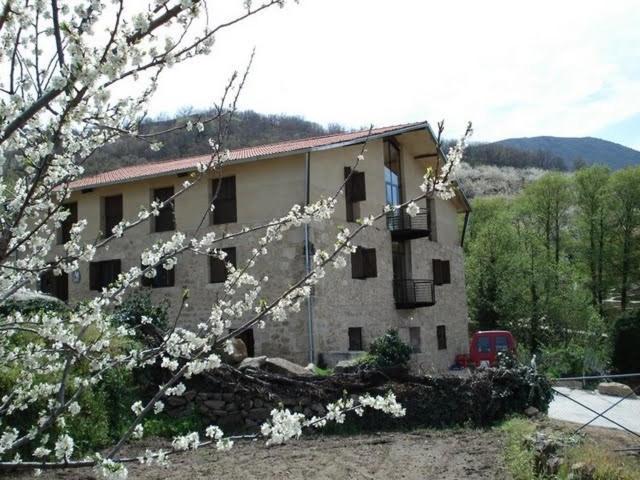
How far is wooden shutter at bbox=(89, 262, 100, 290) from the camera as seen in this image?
21719 millimetres

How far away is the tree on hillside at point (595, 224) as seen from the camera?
41875 mm

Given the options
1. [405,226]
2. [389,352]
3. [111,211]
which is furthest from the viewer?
[405,226]

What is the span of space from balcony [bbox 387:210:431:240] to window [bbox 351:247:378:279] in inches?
77.4

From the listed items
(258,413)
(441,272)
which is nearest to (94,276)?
(258,413)

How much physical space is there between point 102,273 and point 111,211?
2154 millimetres

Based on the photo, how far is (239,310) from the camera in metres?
4.90

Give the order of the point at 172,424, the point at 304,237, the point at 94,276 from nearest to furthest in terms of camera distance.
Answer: the point at 172,424 < the point at 304,237 < the point at 94,276

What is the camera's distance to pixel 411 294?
921 inches

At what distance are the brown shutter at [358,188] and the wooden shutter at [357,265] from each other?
5.40 feet

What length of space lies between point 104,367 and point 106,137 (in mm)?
1488

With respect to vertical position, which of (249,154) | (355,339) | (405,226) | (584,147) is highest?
(584,147)

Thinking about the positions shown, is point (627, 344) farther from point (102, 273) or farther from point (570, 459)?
point (102, 273)

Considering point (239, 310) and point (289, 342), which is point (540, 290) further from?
point (239, 310)

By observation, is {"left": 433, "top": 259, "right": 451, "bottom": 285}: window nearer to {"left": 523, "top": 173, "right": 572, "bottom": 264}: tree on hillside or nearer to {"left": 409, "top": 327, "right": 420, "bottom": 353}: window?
{"left": 409, "top": 327, "right": 420, "bottom": 353}: window
